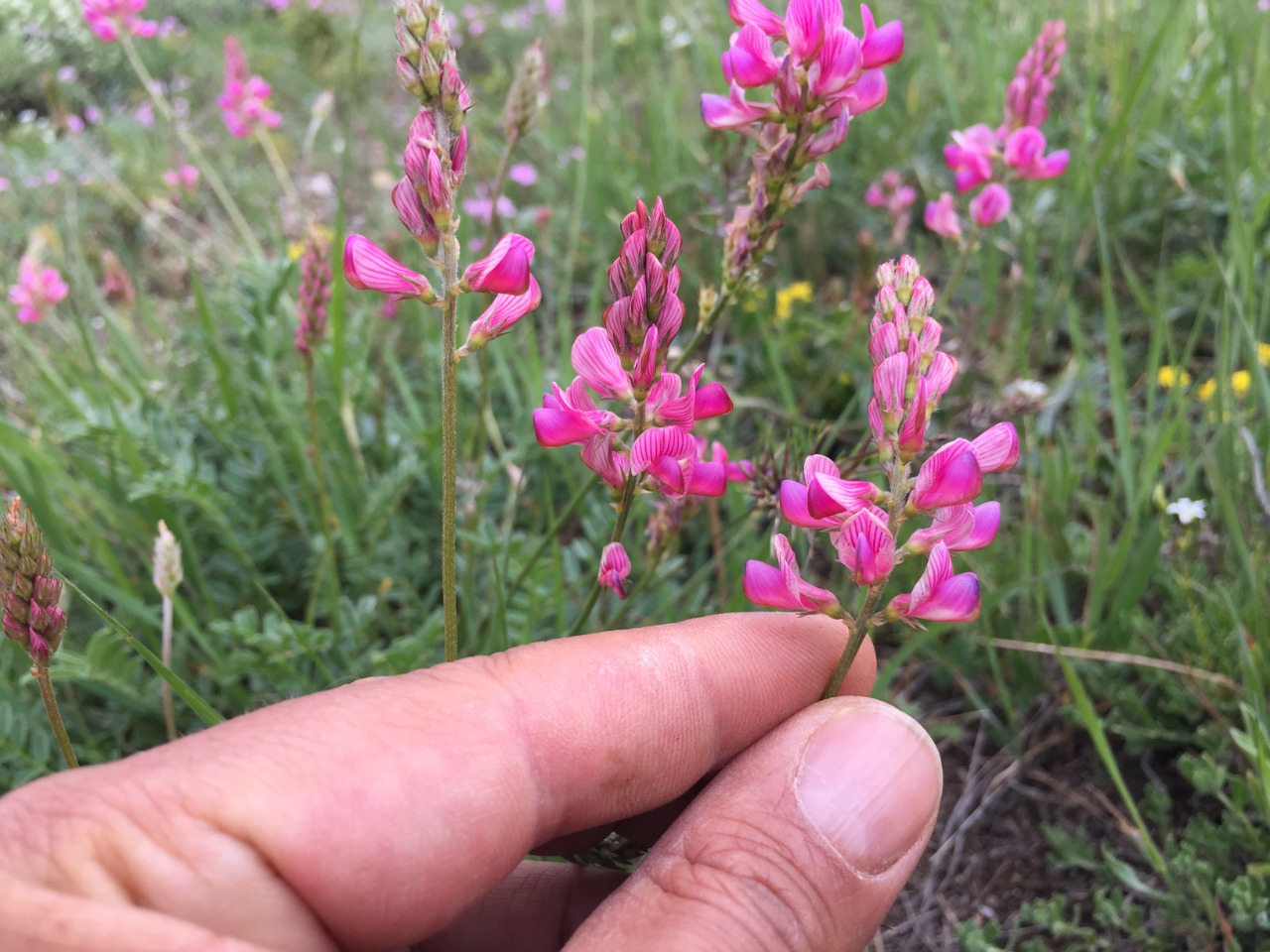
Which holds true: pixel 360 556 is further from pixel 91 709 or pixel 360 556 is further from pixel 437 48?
pixel 437 48

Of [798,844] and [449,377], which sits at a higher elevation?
[449,377]

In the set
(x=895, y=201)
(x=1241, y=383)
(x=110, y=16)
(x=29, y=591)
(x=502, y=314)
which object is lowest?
(x=1241, y=383)

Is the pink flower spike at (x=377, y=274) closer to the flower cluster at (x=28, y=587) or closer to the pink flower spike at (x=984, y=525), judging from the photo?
the flower cluster at (x=28, y=587)

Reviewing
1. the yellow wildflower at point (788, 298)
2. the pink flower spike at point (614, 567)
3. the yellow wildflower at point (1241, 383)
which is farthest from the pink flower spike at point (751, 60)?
the yellow wildflower at point (1241, 383)

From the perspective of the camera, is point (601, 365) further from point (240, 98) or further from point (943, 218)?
point (240, 98)

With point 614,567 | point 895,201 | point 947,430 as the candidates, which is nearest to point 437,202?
point 614,567

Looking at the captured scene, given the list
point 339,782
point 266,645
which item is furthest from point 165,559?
point 339,782
